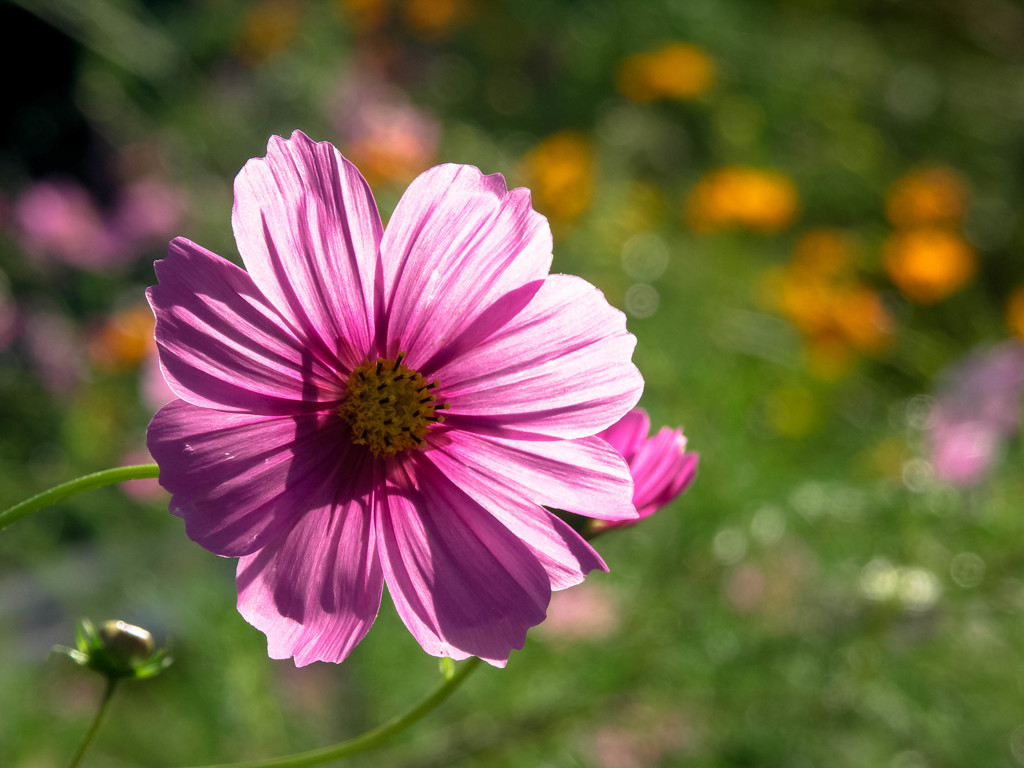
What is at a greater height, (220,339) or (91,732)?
(220,339)

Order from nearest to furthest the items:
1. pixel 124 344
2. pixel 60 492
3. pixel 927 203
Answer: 1. pixel 60 492
2. pixel 124 344
3. pixel 927 203

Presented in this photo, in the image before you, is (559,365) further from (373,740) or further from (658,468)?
(373,740)

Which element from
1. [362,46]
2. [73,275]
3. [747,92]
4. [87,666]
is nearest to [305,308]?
[87,666]

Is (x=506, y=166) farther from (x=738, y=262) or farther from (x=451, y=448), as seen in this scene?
(x=451, y=448)

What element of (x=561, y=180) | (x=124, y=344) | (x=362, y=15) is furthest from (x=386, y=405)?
(x=362, y=15)

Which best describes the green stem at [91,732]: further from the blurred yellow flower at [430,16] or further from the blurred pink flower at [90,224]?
the blurred yellow flower at [430,16]
